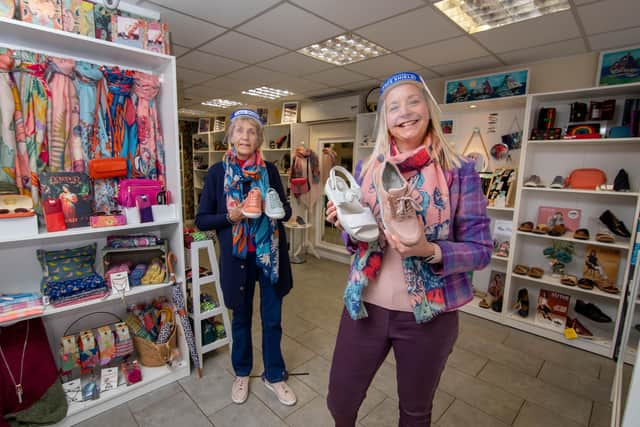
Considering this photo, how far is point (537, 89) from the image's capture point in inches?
110

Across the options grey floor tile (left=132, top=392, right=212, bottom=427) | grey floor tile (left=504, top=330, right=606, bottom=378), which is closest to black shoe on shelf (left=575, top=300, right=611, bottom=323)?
grey floor tile (left=504, top=330, right=606, bottom=378)

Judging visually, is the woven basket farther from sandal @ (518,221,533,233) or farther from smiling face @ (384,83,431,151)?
sandal @ (518,221,533,233)

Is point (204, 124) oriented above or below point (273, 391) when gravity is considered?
above

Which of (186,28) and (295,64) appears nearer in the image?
(186,28)

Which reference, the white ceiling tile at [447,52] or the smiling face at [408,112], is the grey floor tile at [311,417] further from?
the white ceiling tile at [447,52]

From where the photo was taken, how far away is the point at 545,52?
254 centimetres

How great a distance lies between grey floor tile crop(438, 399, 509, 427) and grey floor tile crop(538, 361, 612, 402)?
2.19 feet

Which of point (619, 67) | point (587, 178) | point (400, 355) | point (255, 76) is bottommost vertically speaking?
point (400, 355)

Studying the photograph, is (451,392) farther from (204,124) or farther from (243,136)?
(204,124)

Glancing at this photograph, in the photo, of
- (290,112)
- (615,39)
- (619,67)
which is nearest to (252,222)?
(615,39)

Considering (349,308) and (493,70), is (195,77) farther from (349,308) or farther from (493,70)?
(349,308)

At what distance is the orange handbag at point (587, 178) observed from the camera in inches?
96.1

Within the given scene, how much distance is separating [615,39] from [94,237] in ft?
12.5

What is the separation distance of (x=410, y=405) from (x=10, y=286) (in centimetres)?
204
